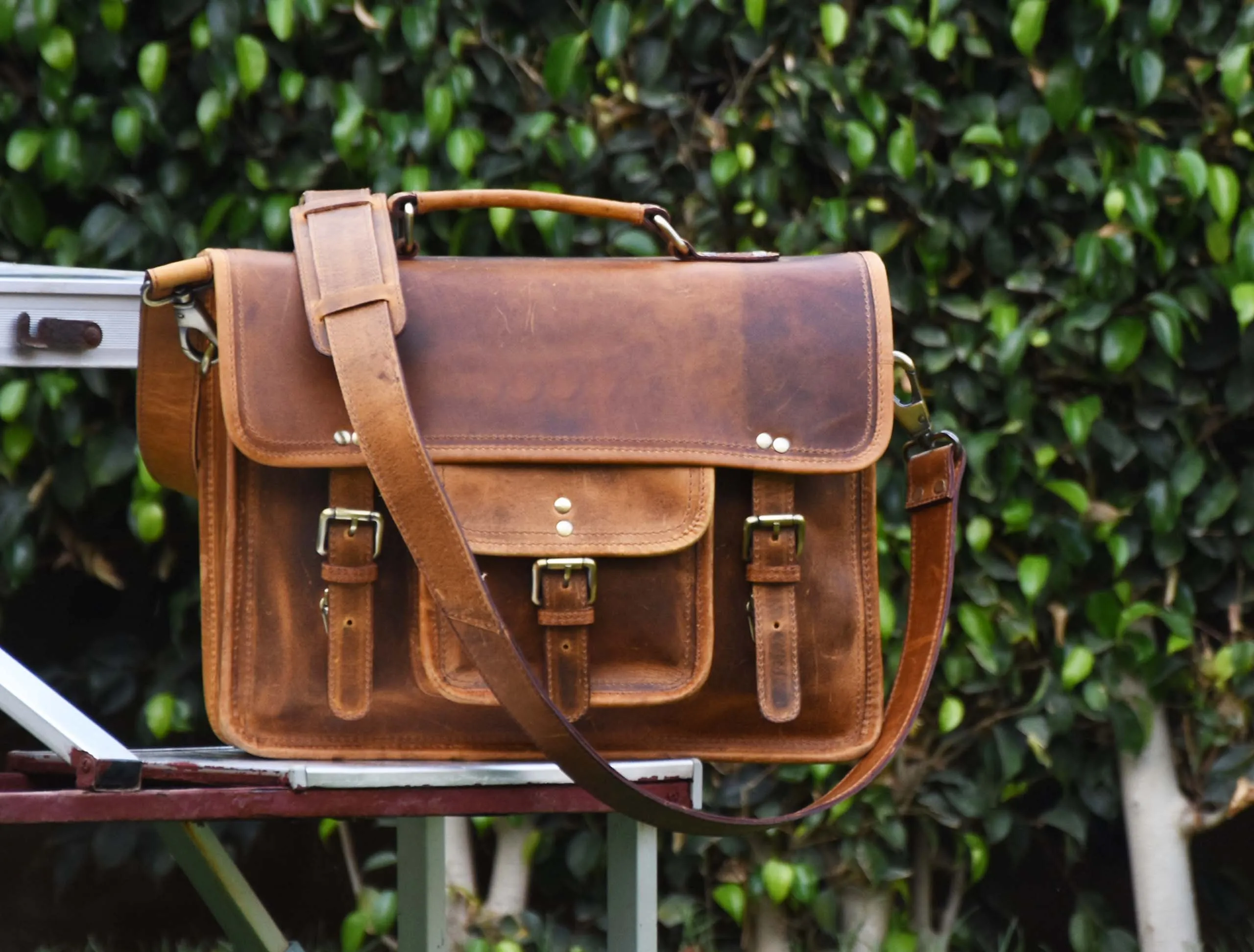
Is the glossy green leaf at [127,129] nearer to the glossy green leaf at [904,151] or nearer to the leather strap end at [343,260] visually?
the leather strap end at [343,260]

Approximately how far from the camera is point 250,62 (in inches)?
73.2

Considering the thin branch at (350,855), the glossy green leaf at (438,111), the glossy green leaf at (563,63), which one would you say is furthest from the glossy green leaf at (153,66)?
the thin branch at (350,855)

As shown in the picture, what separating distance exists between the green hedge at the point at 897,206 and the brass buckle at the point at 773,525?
0.77 metres

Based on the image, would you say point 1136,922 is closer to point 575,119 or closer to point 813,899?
point 813,899

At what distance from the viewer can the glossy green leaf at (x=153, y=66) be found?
187 centimetres

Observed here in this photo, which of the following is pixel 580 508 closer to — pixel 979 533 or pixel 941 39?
pixel 979 533

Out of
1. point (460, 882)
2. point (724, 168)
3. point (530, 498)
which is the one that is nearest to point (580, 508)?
point (530, 498)

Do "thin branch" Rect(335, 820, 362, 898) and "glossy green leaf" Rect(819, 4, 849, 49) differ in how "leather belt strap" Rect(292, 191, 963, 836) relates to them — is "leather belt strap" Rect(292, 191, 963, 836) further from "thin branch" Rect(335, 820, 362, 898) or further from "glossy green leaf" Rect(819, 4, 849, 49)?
→ "thin branch" Rect(335, 820, 362, 898)

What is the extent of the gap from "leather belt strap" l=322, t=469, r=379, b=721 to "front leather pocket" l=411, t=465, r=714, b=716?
0.04m

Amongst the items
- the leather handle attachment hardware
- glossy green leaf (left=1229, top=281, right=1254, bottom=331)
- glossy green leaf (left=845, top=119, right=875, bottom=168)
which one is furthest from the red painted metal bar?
glossy green leaf (left=1229, top=281, right=1254, bottom=331)

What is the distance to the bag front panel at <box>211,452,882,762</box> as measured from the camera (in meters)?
1.11

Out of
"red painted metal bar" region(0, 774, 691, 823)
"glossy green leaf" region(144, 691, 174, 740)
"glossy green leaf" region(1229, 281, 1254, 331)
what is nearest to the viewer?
"red painted metal bar" region(0, 774, 691, 823)

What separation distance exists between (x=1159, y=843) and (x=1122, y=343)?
73 centimetres

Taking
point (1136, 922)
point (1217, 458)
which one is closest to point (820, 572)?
point (1217, 458)
